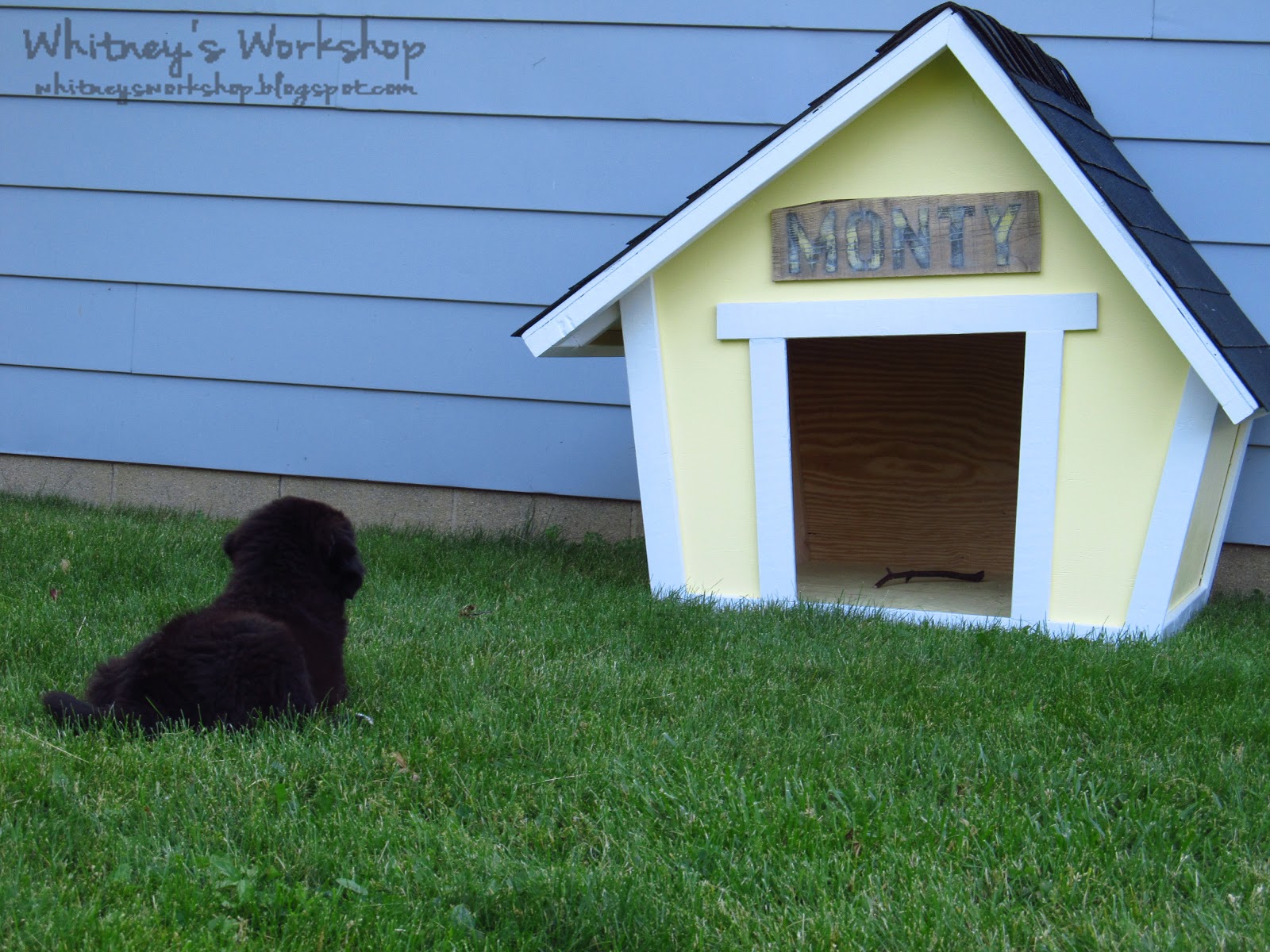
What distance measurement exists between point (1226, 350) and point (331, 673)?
8.76 ft

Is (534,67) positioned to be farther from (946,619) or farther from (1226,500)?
(1226,500)

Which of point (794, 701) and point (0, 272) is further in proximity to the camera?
point (0, 272)

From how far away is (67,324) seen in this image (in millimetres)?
5883

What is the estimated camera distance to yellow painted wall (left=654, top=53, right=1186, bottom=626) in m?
3.79

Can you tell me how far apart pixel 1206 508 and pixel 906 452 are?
1543 mm

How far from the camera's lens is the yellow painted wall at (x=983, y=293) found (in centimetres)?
379

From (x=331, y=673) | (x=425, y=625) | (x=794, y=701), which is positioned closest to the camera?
(x=331, y=673)

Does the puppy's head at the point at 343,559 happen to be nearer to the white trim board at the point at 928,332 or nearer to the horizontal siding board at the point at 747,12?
the white trim board at the point at 928,332

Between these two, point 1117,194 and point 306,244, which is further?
point 306,244

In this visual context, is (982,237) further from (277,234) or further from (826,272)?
(277,234)

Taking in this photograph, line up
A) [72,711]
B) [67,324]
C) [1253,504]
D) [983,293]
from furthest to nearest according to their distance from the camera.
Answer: [67,324], [1253,504], [983,293], [72,711]

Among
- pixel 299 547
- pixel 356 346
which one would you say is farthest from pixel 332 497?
pixel 299 547

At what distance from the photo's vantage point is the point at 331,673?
9.34 ft

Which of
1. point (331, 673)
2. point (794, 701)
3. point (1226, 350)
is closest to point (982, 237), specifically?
point (1226, 350)
